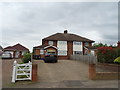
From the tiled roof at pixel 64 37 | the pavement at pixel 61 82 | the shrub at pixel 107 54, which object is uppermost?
the tiled roof at pixel 64 37

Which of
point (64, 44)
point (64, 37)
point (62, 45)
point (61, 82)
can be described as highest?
point (64, 37)

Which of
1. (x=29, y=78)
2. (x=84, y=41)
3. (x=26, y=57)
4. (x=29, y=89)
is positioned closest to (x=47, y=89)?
(x=29, y=89)

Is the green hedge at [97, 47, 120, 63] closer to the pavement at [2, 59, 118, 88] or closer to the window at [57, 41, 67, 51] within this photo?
the pavement at [2, 59, 118, 88]

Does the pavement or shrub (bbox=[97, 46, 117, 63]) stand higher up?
shrub (bbox=[97, 46, 117, 63])

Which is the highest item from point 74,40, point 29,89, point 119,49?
point 74,40

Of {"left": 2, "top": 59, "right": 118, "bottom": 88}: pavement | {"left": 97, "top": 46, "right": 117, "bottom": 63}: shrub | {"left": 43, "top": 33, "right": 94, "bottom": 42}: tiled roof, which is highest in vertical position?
{"left": 43, "top": 33, "right": 94, "bottom": 42}: tiled roof

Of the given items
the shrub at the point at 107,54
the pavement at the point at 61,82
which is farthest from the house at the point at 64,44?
the pavement at the point at 61,82

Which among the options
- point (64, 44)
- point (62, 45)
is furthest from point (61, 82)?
point (64, 44)

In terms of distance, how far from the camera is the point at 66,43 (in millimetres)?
34531

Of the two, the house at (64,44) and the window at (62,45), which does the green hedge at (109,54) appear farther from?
the window at (62,45)

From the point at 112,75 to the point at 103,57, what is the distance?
4.48 m

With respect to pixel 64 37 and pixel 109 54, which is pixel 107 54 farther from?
pixel 64 37

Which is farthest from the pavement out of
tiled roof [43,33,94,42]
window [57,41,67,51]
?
tiled roof [43,33,94,42]

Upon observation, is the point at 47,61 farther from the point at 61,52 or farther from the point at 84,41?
the point at 84,41
